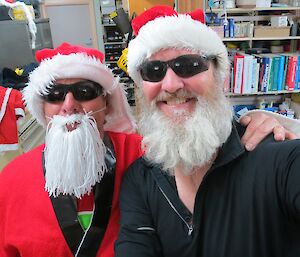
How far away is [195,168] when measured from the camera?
0.92 m

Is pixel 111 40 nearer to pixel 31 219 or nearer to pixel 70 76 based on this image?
pixel 70 76

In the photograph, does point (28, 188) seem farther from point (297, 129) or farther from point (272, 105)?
point (272, 105)

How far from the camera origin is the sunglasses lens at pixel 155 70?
2.88 ft

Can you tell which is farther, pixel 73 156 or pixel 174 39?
pixel 73 156

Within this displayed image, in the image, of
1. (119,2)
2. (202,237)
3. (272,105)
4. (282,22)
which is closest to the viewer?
(202,237)

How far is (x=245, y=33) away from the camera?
274 cm

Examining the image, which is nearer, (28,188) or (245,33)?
(28,188)

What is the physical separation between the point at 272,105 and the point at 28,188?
102 inches

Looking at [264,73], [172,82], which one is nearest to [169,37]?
[172,82]

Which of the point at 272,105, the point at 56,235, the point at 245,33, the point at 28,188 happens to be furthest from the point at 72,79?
the point at 272,105

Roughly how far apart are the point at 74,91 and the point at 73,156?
216 millimetres

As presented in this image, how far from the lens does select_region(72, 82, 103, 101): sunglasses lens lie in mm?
994

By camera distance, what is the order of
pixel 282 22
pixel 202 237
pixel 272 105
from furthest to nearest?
pixel 272 105
pixel 282 22
pixel 202 237

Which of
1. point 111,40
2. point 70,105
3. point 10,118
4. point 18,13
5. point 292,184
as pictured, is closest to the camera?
point 292,184
